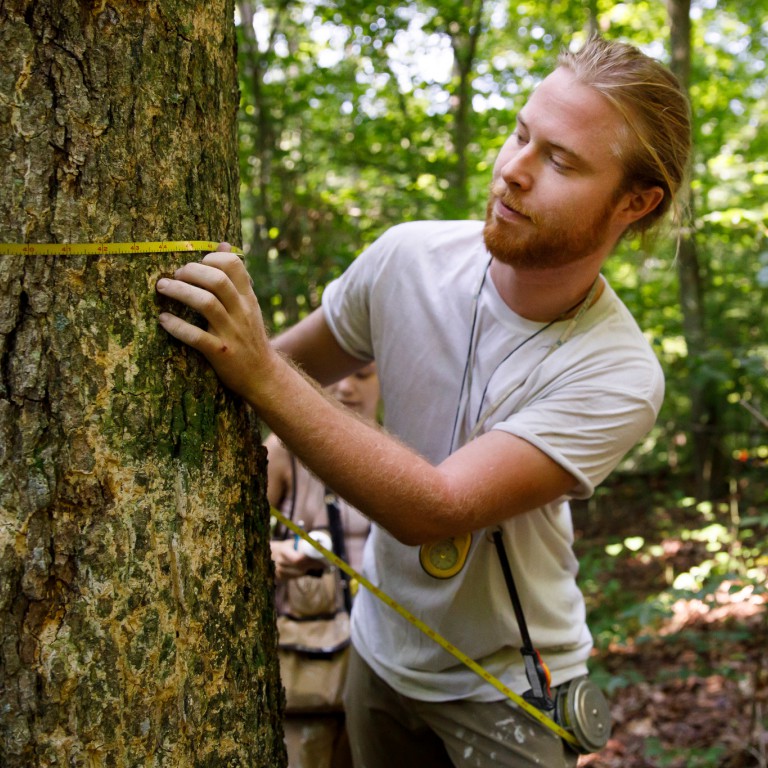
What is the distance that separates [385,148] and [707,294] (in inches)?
169

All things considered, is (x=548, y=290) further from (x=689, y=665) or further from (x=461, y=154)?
(x=461, y=154)

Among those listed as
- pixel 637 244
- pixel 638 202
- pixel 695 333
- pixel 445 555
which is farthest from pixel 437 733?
pixel 695 333

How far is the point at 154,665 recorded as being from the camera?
1.27 meters

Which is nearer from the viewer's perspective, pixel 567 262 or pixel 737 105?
pixel 567 262

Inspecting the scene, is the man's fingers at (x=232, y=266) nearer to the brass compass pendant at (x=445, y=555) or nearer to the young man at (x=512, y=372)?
the young man at (x=512, y=372)

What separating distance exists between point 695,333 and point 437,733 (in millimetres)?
6140

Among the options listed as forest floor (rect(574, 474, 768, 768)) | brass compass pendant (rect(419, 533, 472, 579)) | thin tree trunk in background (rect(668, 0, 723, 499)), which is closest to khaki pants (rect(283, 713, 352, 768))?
brass compass pendant (rect(419, 533, 472, 579))

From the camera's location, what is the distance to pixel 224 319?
136 cm

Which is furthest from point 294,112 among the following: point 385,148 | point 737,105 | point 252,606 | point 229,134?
point 737,105

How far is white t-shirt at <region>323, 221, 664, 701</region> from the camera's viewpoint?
76.8 inches

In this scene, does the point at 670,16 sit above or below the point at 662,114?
above

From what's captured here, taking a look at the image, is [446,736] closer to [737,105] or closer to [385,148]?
[385,148]

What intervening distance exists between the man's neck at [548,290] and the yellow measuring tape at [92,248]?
3.19ft

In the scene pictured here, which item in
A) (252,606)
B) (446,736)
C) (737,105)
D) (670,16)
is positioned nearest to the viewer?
(252,606)
